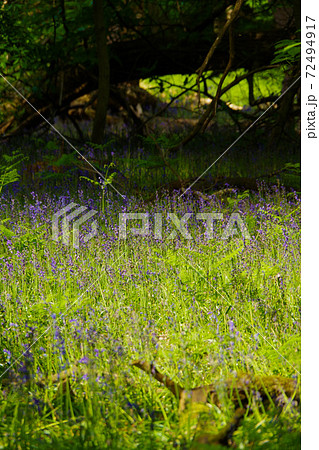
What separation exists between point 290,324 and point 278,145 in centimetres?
644

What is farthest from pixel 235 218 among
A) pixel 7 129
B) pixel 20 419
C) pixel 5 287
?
pixel 7 129

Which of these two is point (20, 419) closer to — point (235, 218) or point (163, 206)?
point (235, 218)

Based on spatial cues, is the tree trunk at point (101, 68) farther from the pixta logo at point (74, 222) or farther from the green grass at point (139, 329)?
the green grass at point (139, 329)

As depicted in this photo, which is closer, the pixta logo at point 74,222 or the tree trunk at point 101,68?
the pixta logo at point 74,222

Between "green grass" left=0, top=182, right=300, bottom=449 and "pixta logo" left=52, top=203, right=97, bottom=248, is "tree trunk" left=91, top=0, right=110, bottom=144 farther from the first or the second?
"green grass" left=0, top=182, right=300, bottom=449

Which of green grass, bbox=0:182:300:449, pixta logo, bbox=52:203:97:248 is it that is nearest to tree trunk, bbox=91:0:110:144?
pixta logo, bbox=52:203:97:248

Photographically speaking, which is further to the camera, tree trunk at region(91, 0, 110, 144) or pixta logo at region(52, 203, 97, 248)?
tree trunk at region(91, 0, 110, 144)

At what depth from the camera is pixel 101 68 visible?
823 cm

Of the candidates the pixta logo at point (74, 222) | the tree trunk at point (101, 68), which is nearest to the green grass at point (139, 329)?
the pixta logo at point (74, 222)

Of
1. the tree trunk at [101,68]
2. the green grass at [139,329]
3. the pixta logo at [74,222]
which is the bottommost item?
the green grass at [139,329]

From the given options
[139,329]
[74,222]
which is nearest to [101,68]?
[74,222]

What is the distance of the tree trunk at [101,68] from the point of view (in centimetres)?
782

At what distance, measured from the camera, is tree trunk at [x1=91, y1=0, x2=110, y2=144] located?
7.82 meters

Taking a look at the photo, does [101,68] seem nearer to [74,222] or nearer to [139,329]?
[74,222]
